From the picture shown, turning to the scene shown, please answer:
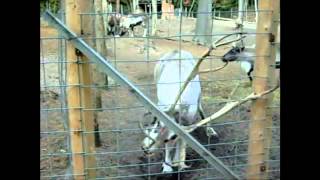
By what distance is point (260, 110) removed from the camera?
2.54m

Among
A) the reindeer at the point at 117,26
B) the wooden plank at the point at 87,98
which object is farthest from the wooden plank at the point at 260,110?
the reindeer at the point at 117,26

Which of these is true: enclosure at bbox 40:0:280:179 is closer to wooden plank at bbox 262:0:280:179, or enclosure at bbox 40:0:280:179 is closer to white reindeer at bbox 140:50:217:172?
wooden plank at bbox 262:0:280:179

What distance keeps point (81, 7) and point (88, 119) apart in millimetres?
548

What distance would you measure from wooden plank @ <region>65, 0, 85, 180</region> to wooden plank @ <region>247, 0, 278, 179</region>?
921mm

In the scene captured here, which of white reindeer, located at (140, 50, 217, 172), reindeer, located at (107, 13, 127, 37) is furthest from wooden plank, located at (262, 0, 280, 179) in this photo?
reindeer, located at (107, 13, 127, 37)

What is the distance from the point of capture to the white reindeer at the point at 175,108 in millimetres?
3412

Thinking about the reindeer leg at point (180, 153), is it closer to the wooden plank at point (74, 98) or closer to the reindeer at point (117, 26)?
the wooden plank at point (74, 98)

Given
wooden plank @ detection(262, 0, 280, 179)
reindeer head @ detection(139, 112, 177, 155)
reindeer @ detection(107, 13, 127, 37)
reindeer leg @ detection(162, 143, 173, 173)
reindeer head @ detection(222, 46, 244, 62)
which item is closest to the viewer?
wooden plank @ detection(262, 0, 280, 179)

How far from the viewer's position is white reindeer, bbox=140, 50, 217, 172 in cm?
341
